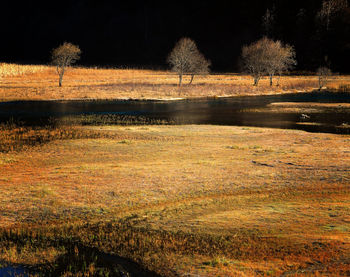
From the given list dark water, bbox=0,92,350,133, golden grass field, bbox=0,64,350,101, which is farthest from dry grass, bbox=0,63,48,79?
dark water, bbox=0,92,350,133

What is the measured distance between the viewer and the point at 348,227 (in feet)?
40.8

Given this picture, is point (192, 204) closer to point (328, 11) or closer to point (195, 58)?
point (195, 58)

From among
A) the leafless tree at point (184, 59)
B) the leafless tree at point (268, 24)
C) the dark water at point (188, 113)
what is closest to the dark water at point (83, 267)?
the dark water at point (188, 113)

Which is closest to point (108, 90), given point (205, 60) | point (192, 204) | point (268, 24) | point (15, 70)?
point (205, 60)

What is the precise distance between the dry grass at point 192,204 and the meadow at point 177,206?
0.14 feet

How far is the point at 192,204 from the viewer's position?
48.5 feet

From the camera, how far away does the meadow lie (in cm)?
1047

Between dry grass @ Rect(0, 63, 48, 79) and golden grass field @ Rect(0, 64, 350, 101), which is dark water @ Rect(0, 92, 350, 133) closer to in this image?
golden grass field @ Rect(0, 64, 350, 101)

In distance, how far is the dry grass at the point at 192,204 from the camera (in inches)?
420

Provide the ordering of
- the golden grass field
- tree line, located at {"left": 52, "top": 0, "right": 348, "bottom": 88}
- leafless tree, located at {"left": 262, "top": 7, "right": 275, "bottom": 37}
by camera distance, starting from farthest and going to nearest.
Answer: leafless tree, located at {"left": 262, "top": 7, "right": 275, "bottom": 37}, tree line, located at {"left": 52, "top": 0, "right": 348, "bottom": 88}, the golden grass field

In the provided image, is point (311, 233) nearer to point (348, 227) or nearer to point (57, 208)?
point (348, 227)

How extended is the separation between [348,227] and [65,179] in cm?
1064

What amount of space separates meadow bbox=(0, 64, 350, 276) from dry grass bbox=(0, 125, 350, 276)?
4 centimetres

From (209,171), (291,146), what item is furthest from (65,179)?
(291,146)
